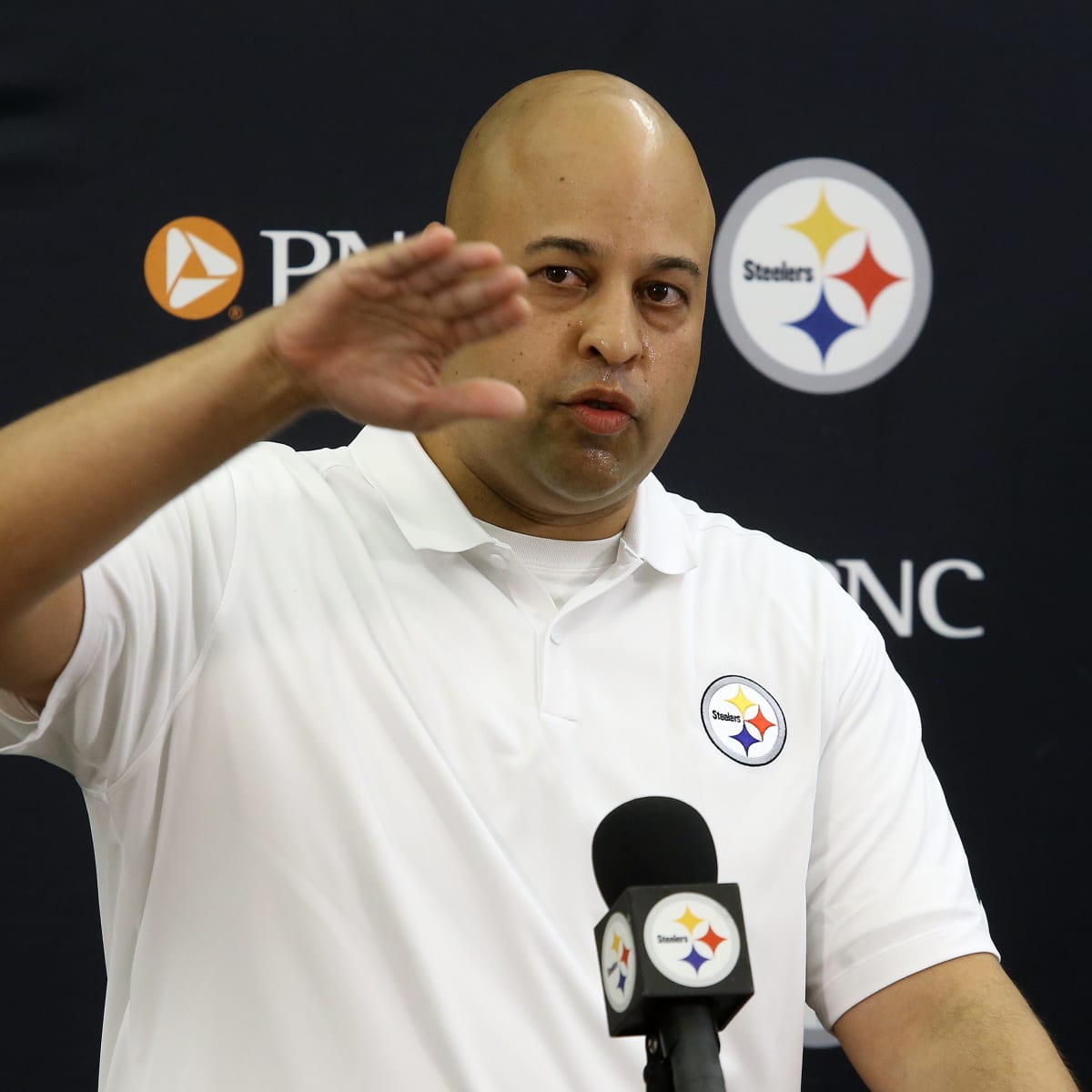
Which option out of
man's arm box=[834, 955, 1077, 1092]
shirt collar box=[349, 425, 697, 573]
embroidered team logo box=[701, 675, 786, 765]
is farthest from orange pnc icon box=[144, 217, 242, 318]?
man's arm box=[834, 955, 1077, 1092]

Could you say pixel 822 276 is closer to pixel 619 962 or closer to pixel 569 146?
pixel 569 146

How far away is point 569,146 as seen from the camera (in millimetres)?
1350

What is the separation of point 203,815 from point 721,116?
45.0 inches

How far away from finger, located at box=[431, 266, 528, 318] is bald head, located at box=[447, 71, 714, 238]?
47 cm

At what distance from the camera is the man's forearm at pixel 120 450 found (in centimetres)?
91

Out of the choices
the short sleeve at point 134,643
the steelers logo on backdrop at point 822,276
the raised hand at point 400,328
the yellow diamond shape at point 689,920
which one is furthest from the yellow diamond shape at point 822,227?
the yellow diamond shape at point 689,920

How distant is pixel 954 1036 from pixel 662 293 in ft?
2.31

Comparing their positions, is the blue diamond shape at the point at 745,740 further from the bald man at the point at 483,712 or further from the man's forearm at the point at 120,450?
the man's forearm at the point at 120,450

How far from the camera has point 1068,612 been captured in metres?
1.90

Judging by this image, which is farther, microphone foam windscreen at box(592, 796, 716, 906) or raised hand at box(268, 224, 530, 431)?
raised hand at box(268, 224, 530, 431)

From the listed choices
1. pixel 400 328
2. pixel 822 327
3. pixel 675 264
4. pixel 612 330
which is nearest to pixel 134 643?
pixel 400 328

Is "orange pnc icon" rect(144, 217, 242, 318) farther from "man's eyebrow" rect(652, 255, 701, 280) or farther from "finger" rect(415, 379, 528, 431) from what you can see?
"finger" rect(415, 379, 528, 431)

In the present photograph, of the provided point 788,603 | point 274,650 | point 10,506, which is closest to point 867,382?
point 788,603

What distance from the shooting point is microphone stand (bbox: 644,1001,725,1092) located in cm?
61
